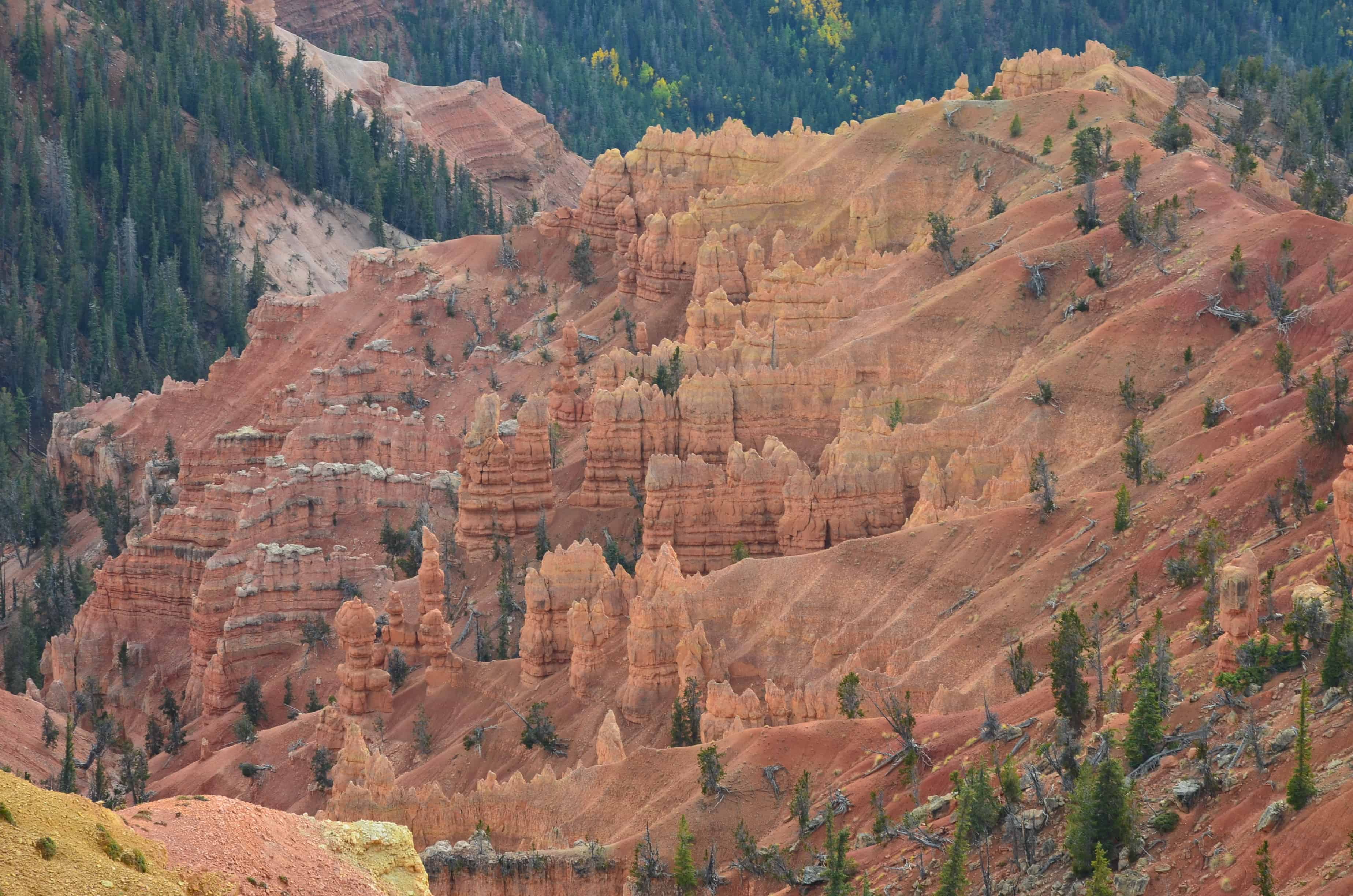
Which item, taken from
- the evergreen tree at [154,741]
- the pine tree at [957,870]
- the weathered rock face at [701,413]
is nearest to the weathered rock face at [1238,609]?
the pine tree at [957,870]

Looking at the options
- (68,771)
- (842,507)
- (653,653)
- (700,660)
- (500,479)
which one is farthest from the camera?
(500,479)

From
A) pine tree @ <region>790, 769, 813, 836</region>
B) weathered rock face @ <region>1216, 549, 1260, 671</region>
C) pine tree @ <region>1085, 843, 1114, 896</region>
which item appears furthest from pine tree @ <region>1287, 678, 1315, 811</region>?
pine tree @ <region>790, 769, 813, 836</region>

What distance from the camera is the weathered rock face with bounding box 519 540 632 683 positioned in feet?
227

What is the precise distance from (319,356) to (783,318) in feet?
110

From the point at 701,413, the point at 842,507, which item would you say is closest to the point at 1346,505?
the point at 842,507

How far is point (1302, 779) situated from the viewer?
36.9 metres

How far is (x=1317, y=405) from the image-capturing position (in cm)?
5369

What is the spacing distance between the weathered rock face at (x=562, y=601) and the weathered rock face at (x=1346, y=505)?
25798mm

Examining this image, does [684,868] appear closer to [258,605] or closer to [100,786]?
[100,786]

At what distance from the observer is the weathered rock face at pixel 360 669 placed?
240 ft

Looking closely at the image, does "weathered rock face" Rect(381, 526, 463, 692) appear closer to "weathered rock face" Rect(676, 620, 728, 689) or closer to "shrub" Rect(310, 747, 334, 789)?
"shrub" Rect(310, 747, 334, 789)

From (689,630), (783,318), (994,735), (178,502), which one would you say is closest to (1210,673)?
(994,735)

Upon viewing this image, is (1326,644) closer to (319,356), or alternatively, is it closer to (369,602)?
(369,602)

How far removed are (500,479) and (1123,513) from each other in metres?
32.1
